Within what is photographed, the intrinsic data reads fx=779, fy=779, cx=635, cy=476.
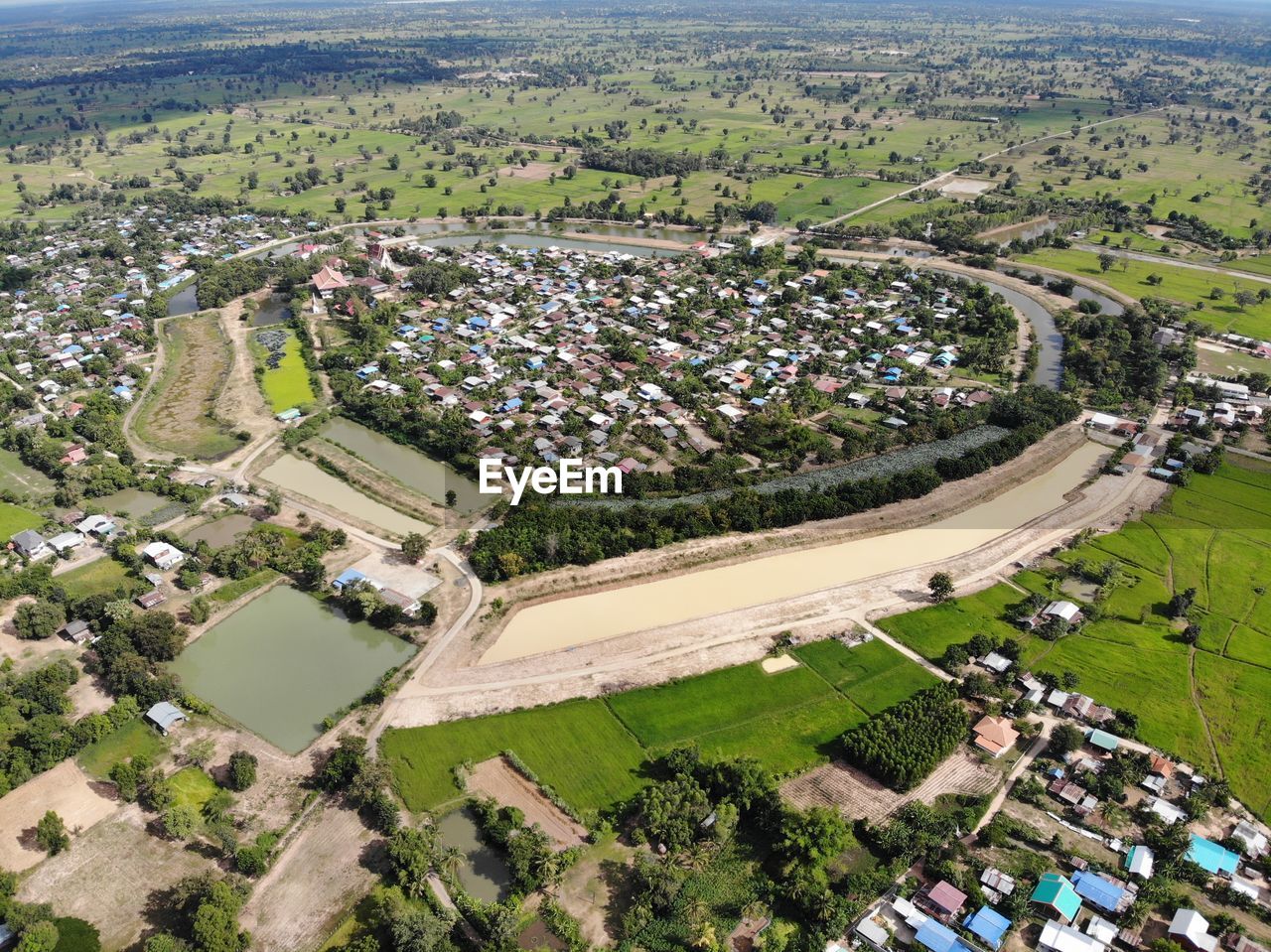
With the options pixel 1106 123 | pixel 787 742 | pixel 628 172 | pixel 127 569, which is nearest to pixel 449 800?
pixel 787 742

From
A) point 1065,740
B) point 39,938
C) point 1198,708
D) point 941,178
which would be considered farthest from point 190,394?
point 941,178

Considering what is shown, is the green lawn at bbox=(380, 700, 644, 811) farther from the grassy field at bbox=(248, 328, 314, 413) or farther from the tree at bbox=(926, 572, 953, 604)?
the grassy field at bbox=(248, 328, 314, 413)

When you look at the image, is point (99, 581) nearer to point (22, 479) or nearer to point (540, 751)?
point (22, 479)

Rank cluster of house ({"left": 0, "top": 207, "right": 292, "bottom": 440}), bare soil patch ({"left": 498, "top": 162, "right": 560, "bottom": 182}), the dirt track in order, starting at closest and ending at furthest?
the dirt track → cluster of house ({"left": 0, "top": 207, "right": 292, "bottom": 440}) → bare soil patch ({"left": 498, "top": 162, "right": 560, "bottom": 182})

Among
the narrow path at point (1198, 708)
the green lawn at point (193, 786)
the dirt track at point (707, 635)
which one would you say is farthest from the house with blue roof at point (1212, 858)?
the green lawn at point (193, 786)

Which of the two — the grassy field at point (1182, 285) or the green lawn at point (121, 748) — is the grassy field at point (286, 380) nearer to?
the green lawn at point (121, 748)

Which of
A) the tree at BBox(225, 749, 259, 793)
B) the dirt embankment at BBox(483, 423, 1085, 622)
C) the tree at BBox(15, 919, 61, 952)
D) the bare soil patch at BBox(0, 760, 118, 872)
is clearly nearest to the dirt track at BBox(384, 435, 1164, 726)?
the dirt embankment at BBox(483, 423, 1085, 622)
